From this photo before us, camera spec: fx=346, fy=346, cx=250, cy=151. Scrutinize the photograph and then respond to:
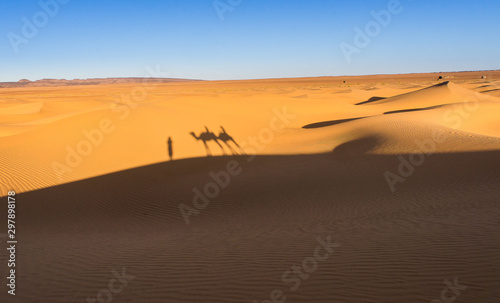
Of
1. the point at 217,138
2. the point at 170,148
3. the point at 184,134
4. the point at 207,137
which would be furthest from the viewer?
the point at 217,138

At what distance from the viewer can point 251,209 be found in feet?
31.3

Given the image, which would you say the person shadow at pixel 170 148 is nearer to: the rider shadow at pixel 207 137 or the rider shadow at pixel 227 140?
the rider shadow at pixel 207 137

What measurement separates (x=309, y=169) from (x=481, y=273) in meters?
8.93

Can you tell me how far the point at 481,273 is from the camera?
4316mm

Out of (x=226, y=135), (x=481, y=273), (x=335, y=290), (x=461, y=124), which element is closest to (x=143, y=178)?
(x=226, y=135)

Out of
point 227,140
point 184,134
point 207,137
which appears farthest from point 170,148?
point 227,140

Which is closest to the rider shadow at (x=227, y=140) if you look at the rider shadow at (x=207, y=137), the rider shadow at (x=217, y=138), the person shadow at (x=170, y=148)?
the rider shadow at (x=217, y=138)

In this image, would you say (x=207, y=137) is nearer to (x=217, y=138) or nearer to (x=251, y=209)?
(x=217, y=138)

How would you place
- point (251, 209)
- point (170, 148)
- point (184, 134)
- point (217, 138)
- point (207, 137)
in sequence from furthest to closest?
point (217, 138) → point (207, 137) → point (184, 134) → point (170, 148) → point (251, 209)

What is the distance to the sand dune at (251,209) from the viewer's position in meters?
4.55

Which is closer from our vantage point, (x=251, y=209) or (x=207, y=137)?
(x=251, y=209)

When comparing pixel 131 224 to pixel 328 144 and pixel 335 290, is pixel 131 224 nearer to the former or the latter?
pixel 335 290

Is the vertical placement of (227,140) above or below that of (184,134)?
below

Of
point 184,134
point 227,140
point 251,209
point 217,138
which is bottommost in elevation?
point 251,209
